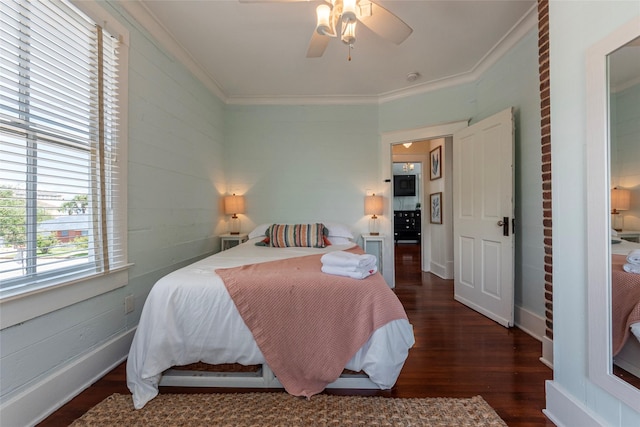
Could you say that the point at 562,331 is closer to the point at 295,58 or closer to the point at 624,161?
the point at 624,161

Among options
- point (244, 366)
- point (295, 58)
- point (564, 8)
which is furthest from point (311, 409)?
point (295, 58)

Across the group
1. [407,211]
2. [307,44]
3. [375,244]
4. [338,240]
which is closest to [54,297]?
[338,240]

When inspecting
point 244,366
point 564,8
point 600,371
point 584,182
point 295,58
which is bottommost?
point 244,366

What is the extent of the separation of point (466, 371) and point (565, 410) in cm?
55

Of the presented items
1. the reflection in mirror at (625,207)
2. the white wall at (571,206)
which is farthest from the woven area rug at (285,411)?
the reflection in mirror at (625,207)

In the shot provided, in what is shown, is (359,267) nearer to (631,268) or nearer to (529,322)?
(631,268)

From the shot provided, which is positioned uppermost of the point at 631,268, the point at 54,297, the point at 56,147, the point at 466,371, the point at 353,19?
the point at 353,19

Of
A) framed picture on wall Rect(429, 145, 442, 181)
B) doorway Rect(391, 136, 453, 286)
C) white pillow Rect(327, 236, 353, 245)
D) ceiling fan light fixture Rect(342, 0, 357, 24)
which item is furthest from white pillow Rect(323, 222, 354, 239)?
ceiling fan light fixture Rect(342, 0, 357, 24)

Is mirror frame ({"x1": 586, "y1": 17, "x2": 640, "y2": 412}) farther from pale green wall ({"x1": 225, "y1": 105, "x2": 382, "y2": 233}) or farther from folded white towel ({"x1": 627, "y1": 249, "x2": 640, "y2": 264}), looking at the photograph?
pale green wall ({"x1": 225, "y1": 105, "x2": 382, "y2": 233})

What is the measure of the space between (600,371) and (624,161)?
0.89 metres

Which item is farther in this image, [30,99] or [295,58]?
[295,58]

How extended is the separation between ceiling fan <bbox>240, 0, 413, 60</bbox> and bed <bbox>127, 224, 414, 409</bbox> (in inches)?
57.7

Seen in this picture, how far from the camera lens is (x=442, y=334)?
93.2 inches

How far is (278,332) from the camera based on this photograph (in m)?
1.56
